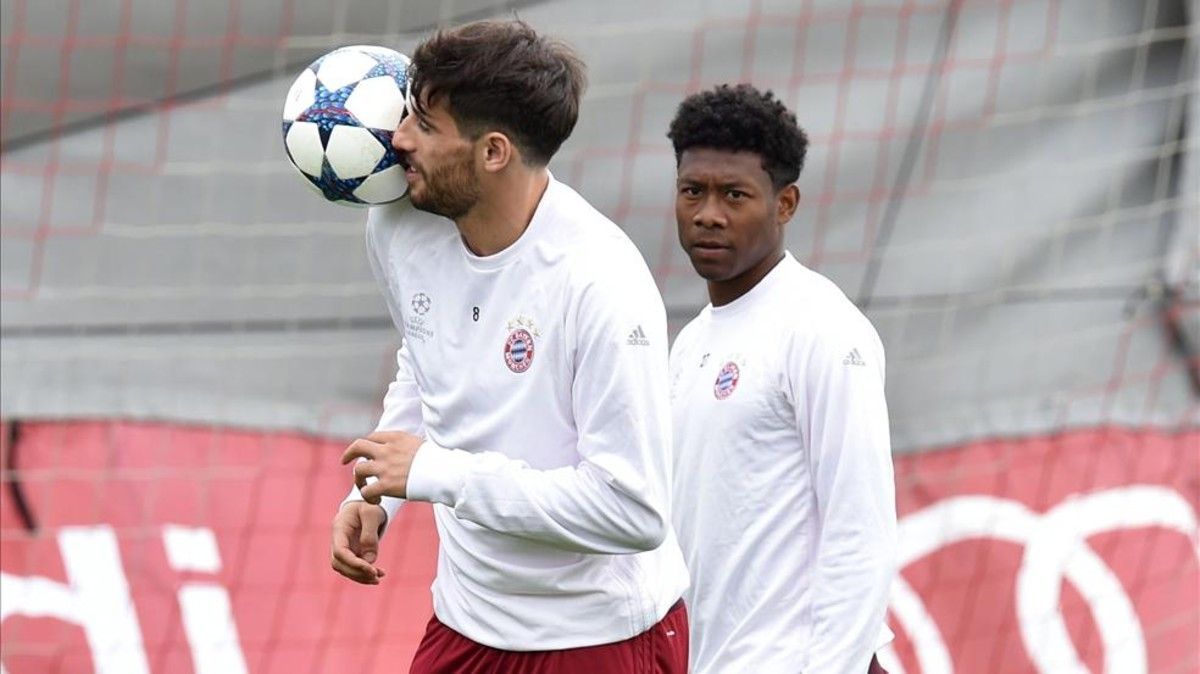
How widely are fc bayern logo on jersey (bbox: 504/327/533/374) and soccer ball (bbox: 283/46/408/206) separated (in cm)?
33

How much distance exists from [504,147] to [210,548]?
2.61 meters

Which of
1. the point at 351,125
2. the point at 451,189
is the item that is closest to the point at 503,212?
the point at 451,189

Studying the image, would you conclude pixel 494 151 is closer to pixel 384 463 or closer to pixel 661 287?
pixel 384 463

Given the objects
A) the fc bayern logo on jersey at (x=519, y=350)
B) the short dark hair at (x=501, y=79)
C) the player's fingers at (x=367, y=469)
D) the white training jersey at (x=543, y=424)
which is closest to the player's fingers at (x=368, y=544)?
the white training jersey at (x=543, y=424)

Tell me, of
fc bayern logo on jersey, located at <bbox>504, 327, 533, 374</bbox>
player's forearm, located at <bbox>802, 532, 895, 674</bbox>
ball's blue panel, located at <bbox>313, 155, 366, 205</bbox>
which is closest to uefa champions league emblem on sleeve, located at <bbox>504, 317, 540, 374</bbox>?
fc bayern logo on jersey, located at <bbox>504, 327, 533, 374</bbox>

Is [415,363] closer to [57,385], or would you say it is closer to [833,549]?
[833,549]

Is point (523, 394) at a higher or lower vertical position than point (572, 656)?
higher

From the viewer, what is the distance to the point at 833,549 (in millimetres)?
3031

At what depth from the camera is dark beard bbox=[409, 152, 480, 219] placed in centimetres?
278

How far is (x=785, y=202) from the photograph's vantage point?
3.38 meters

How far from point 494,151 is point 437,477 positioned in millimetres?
498

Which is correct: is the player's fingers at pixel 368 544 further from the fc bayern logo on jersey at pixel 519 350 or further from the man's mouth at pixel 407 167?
the man's mouth at pixel 407 167

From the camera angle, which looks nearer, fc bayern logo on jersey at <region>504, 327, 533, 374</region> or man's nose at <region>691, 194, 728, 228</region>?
fc bayern logo on jersey at <region>504, 327, 533, 374</region>

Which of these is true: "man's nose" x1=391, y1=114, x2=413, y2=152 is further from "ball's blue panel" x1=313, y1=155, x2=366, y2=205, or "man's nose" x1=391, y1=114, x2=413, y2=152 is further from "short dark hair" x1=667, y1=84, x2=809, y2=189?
"short dark hair" x1=667, y1=84, x2=809, y2=189
